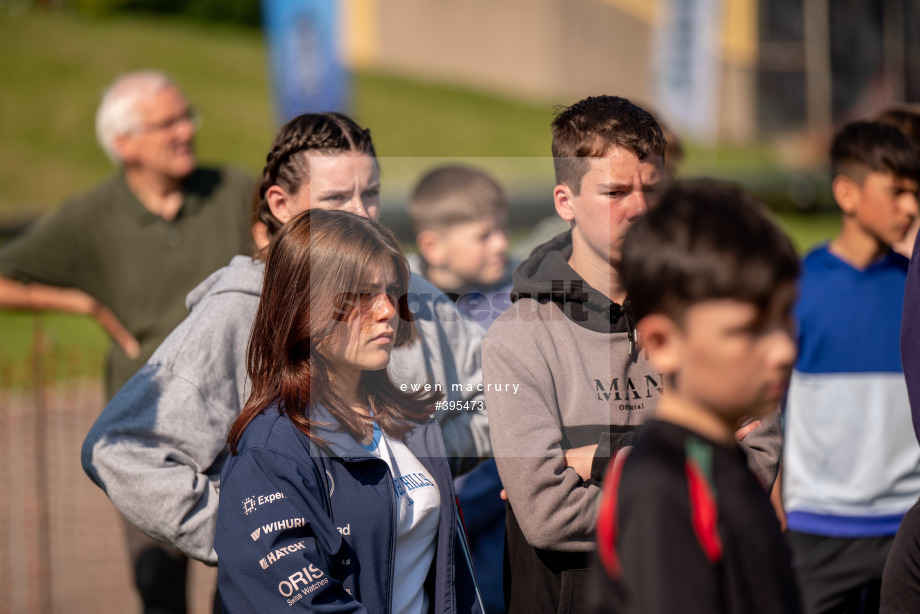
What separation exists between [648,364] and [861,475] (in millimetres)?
1653

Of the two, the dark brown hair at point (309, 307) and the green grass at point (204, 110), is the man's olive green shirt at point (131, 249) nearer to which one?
the dark brown hair at point (309, 307)

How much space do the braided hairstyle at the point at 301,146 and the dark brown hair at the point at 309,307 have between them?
15.6 inches

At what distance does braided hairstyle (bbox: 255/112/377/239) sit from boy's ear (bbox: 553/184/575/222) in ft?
1.93

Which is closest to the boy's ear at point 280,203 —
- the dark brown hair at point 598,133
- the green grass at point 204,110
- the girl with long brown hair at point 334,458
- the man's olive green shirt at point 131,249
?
the girl with long brown hair at point 334,458

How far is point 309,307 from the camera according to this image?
2080mm

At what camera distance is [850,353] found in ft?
11.4

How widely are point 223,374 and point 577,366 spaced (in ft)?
2.99

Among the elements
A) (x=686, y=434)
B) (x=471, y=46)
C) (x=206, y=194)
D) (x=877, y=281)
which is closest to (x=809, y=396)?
(x=877, y=281)

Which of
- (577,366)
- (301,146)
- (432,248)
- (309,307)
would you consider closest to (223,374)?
(309,307)

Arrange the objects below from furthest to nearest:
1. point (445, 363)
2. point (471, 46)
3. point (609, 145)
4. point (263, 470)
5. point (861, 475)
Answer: point (471, 46), point (861, 475), point (445, 363), point (609, 145), point (263, 470)

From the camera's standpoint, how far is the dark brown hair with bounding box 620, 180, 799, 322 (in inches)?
56.2

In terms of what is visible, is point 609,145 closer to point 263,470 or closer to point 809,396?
point 263,470

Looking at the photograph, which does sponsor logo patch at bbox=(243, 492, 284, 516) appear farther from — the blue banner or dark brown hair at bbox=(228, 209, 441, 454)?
the blue banner

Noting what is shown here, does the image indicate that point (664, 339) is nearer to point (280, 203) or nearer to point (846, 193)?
point (280, 203)
